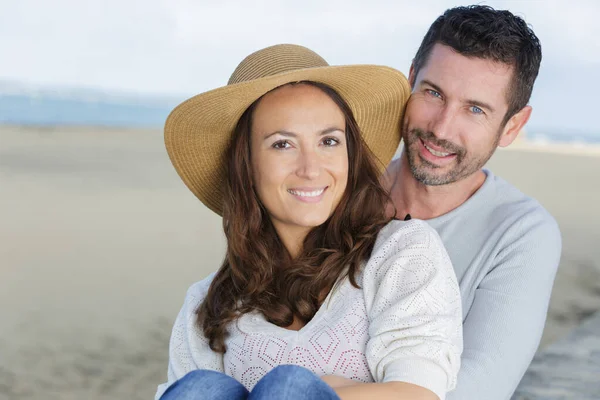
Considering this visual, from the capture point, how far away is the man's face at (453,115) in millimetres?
2654

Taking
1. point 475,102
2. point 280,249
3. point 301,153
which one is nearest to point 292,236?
point 280,249

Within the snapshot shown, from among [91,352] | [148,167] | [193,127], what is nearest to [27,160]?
[148,167]

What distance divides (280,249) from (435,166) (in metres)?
0.66

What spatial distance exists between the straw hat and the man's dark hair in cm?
25

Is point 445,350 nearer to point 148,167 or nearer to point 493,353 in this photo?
point 493,353

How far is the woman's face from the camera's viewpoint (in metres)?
2.24

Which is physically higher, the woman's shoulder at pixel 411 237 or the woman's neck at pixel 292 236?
the woman's shoulder at pixel 411 237

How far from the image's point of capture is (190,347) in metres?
2.43

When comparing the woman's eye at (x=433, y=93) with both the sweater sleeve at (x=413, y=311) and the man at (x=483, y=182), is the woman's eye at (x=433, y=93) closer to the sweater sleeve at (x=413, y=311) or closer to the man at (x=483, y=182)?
the man at (x=483, y=182)

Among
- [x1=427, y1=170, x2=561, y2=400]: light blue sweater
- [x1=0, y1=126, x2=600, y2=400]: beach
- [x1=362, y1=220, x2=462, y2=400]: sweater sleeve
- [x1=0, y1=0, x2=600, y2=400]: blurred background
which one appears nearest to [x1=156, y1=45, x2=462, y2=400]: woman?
[x1=362, y1=220, x2=462, y2=400]: sweater sleeve

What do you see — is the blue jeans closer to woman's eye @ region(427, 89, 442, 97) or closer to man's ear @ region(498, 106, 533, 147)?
woman's eye @ region(427, 89, 442, 97)

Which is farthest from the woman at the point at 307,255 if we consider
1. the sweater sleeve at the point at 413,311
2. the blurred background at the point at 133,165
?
the blurred background at the point at 133,165

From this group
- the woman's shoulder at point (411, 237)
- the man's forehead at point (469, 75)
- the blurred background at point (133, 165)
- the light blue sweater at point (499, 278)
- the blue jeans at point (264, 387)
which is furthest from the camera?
the blurred background at point (133, 165)

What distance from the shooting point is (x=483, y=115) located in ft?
8.87
